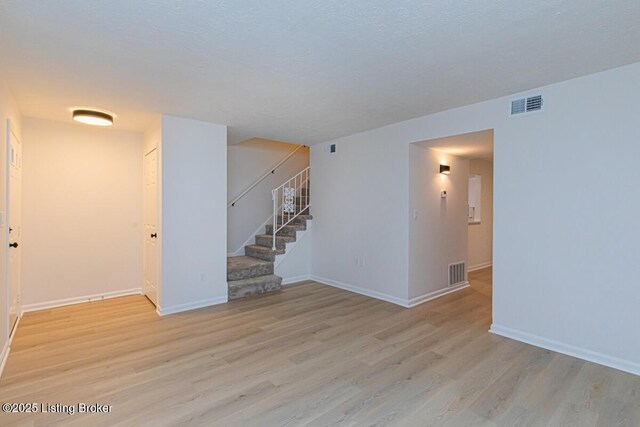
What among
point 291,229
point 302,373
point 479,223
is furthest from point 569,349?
point 291,229

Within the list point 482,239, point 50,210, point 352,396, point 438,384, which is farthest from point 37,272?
point 482,239

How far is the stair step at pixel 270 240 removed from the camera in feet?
18.4

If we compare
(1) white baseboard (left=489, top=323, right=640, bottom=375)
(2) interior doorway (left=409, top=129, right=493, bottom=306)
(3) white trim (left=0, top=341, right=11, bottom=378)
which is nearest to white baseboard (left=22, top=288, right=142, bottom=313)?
(3) white trim (left=0, top=341, right=11, bottom=378)

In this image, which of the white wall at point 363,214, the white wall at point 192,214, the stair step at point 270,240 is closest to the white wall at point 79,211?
the white wall at point 192,214

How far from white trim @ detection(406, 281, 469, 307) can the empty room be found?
41mm

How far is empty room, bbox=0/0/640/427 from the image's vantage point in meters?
2.05

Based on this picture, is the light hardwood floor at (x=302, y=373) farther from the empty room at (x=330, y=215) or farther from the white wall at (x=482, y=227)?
the white wall at (x=482, y=227)

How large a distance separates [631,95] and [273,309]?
423cm

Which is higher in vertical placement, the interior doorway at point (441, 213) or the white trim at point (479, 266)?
the interior doorway at point (441, 213)

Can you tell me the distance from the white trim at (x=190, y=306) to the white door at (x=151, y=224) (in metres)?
0.28

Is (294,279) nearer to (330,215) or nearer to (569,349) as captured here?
(330,215)

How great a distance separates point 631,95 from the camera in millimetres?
2574

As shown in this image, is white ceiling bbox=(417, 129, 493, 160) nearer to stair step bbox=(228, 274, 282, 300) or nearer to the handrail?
stair step bbox=(228, 274, 282, 300)

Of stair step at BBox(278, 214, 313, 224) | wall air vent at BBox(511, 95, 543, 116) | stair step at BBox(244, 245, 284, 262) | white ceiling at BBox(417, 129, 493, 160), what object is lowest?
stair step at BBox(244, 245, 284, 262)
